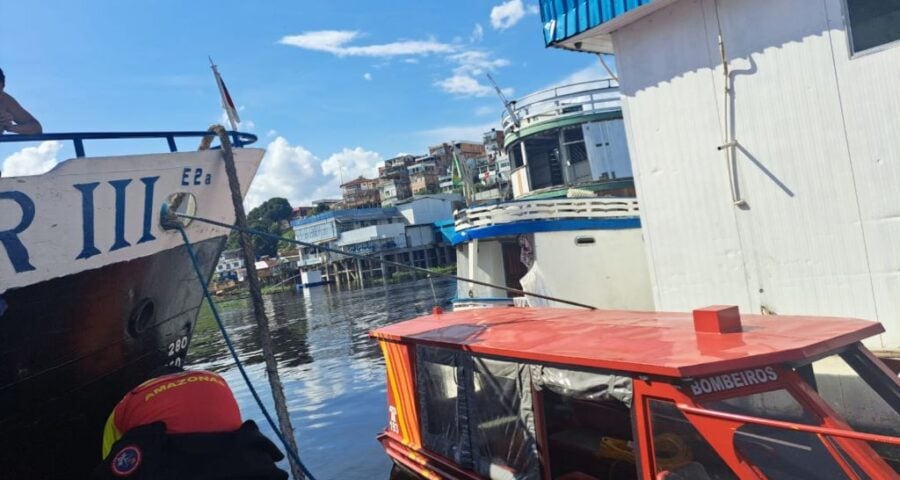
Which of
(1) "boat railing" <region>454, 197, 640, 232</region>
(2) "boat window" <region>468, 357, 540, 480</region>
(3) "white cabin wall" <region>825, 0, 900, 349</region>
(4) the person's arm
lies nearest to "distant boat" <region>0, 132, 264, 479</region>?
(4) the person's arm

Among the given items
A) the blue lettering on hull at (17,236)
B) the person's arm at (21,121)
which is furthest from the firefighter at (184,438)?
the person's arm at (21,121)

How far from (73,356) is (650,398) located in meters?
4.81

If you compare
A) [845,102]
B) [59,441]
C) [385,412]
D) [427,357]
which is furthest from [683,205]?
[59,441]

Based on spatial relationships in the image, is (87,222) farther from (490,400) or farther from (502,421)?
(502,421)

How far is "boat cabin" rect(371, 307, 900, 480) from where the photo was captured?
325cm

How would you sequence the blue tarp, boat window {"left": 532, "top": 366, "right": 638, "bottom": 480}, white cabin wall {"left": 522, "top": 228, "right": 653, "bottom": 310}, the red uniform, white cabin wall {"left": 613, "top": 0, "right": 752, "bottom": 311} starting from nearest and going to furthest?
the red uniform
boat window {"left": 532, "top": 366, "right": 638, "bottom": 480}
white cabin wall {"left": 613, "top": 0, "right": 752, "bottom": 311}
the blue tarp
white cabin wall {"left": 522, "top": 228, "right": 653, "bottom": 310}

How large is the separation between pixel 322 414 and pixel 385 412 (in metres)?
1.40

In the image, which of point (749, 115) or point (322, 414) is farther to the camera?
point (322, 414)

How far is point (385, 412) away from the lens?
11781mm

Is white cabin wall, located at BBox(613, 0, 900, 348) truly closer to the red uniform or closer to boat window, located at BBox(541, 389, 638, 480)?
boat window, located at BBox(541, 389, 638, 480)

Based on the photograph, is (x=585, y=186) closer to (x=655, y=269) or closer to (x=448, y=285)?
(x=655, y=269)

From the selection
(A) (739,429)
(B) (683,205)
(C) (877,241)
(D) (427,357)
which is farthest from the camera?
(B) (683,205)

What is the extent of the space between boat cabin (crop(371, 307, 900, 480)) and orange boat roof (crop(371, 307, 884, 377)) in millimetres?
12

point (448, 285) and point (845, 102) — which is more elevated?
point (845, 102)
